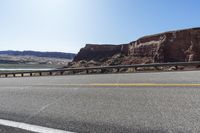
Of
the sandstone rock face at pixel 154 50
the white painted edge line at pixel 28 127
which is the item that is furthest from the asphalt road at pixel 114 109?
the sandstone rock face at pixel 154 50

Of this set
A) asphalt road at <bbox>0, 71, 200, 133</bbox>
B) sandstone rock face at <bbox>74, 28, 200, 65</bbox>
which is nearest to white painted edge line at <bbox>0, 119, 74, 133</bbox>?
asphalt road at <bbox>0, 71, 200, 133</bbox>

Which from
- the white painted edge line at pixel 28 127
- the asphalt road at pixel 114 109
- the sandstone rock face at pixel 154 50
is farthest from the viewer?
the sandstone rock face at pixel 154 50

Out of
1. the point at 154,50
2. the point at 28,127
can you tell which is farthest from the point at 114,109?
the point at 154,50

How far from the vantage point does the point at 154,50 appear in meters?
72.9

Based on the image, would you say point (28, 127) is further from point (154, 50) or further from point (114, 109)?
point (154, 50)

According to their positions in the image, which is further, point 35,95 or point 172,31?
point 172,31

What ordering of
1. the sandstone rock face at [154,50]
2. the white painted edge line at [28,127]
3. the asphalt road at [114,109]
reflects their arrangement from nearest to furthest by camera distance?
the asphalt road at [114,109] < the white painted edge line at [28,127] < the sandstone rock face at [154,50]

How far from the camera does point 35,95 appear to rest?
1035 cm

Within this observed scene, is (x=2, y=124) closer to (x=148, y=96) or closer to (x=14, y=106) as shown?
(x=14, y=106)

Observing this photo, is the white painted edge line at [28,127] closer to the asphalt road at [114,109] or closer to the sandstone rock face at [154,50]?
the asphalt road at [114,109]

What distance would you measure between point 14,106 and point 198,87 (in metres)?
4.54

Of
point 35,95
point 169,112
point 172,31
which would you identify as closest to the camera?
point 169,112

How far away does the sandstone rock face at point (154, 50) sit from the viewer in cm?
6112

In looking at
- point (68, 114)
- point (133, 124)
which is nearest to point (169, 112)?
point (133, 124)
